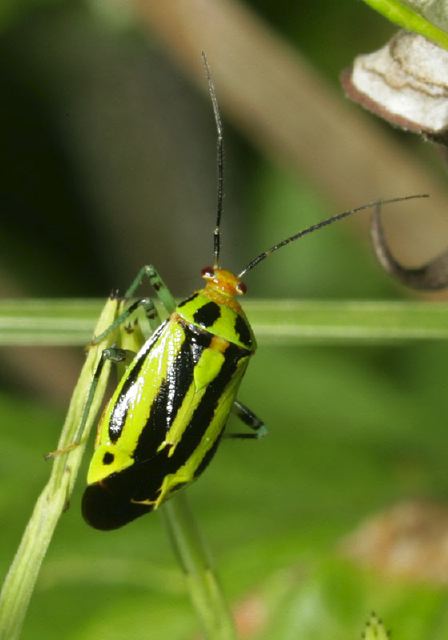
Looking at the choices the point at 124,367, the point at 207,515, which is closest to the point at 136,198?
the point at 207,515

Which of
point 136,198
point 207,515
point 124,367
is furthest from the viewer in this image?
point 136,198

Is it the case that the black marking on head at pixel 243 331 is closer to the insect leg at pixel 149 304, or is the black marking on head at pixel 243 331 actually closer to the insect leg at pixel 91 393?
the insect leg at pixel 149 304

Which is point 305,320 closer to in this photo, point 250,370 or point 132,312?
point 132,312

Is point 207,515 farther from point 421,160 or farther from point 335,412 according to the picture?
point 421,160

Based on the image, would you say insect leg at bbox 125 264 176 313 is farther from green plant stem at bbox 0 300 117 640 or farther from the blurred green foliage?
the blurred green foliage

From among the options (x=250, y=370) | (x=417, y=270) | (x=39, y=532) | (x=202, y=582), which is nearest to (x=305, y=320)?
(x=417, y=270)

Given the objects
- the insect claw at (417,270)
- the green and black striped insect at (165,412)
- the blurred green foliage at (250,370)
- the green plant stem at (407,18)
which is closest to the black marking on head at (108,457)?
the green and black striped insect at (165,412)
